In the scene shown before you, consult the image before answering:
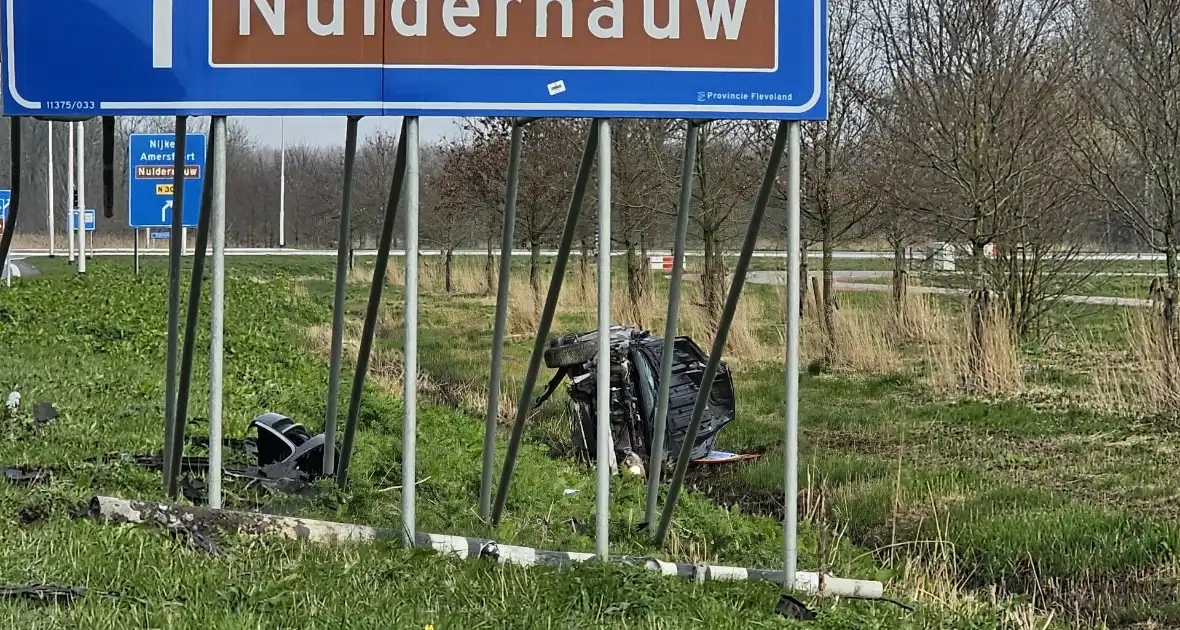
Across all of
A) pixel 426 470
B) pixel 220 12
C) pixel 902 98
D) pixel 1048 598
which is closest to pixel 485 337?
pixel 902 98

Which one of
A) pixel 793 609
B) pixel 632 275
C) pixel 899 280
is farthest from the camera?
pixel 632 275

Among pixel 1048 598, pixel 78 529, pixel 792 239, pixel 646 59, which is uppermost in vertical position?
pixel 646 59

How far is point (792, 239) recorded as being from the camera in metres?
5.08

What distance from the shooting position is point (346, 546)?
17.0ft

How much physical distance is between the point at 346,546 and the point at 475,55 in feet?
6.62

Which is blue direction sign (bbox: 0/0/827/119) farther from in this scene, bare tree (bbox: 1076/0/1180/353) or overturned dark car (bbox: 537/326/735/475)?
bare tree (bbox: 1076/0/1180/353)

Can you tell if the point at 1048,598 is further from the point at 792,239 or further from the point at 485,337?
the point at 485,337

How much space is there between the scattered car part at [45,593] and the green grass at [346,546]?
0.06m

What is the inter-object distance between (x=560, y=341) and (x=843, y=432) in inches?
144

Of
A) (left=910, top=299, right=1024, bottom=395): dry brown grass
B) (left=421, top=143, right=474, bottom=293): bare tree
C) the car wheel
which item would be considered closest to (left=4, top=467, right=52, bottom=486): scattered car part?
the car wheel

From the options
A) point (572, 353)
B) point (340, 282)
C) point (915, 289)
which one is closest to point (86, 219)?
point (915, 289)

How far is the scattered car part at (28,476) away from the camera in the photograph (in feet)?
20.3

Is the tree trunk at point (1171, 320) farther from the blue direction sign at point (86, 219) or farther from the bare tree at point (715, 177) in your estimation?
the blue direction sign at point (86, 219)

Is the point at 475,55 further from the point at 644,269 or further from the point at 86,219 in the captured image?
the point at 86,219
